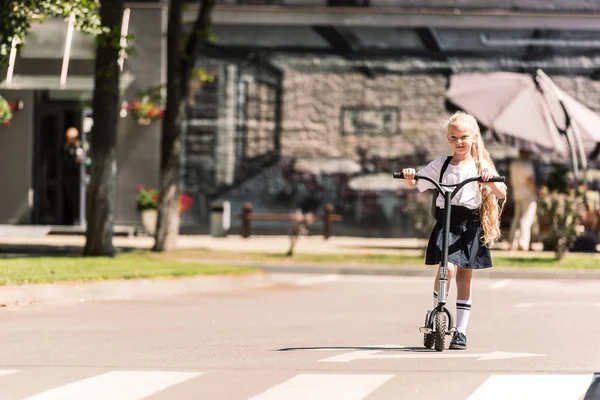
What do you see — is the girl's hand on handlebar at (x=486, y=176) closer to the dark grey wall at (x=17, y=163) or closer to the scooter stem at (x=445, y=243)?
the scooter stem at (x=445, y=243)

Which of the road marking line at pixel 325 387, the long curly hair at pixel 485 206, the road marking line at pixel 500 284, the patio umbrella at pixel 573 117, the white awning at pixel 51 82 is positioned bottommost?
the road marking line at pixel 500 284

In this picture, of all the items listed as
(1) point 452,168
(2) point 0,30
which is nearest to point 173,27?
(2) point 0,30

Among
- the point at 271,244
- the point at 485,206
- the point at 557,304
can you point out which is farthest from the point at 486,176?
the point at 271,244

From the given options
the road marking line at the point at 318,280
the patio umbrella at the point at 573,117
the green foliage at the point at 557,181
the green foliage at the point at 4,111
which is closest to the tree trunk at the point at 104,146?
the road marking line at the point at 318,280

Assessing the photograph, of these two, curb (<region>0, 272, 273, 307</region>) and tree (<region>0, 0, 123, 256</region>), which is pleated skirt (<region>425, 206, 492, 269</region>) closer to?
curb (<region>0, 272, 273, 307</region>)

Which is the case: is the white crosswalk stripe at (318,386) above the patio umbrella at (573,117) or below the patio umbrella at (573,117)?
below

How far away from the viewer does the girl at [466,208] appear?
1069 cm

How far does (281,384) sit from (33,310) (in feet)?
20.6

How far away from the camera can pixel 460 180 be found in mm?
10828

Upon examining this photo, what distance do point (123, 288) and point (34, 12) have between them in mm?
4333

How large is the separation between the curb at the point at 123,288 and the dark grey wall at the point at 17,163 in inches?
521

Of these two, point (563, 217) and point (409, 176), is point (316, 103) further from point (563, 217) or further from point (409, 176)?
point (409, 176)

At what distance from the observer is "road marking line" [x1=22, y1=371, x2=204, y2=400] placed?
840 cm

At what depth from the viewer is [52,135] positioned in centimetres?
3297
